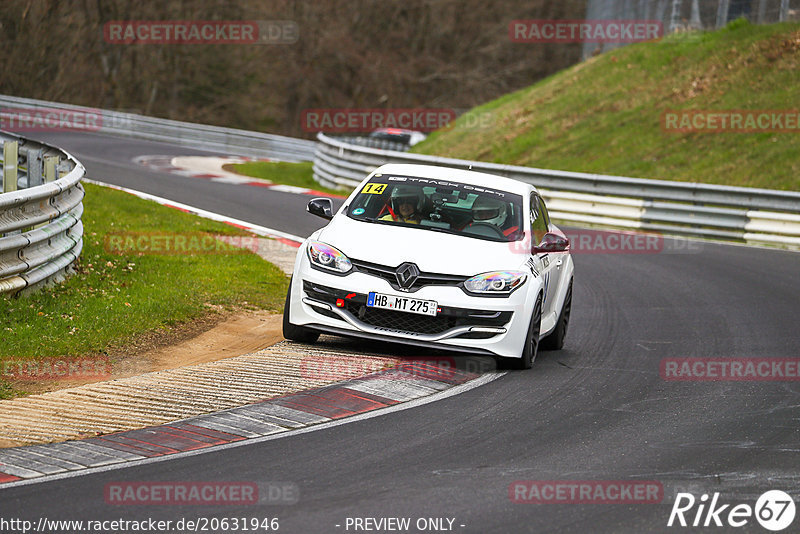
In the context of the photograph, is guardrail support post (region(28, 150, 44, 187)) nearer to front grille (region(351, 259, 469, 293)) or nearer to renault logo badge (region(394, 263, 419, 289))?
front grille (region(351, 259, 469, 293))

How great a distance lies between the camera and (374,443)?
22.1ft

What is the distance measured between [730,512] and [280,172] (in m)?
28.2

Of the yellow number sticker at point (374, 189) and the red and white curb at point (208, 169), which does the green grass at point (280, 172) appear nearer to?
the red and white curb at point (208, 169)

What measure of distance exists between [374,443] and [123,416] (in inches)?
63.7

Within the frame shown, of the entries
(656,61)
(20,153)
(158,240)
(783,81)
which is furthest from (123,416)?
(656,61)

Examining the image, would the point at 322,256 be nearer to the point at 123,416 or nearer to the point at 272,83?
the point at 123,416

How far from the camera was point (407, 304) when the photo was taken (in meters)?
8.76

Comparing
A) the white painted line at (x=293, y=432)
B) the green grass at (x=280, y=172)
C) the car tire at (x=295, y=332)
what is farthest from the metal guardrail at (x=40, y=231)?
the green grass at (x=280, y=172)

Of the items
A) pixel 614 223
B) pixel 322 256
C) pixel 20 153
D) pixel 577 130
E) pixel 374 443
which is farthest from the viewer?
pixel 577 130

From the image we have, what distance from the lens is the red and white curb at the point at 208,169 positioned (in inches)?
1003

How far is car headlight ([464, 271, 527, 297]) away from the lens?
8.91 m

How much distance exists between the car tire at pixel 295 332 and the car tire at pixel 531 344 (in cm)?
167

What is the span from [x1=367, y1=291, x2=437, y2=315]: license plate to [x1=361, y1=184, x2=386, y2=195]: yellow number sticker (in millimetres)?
1589

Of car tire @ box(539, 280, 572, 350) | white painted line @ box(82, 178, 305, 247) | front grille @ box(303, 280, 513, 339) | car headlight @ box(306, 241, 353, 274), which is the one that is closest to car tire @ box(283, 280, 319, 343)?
car headlight @ box(306, 241, 353, 274)
